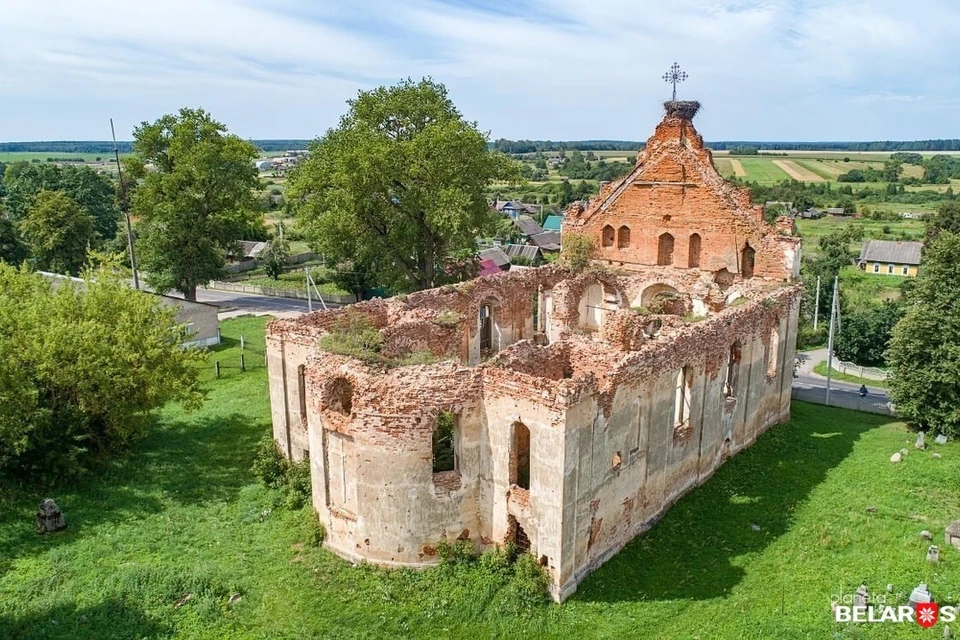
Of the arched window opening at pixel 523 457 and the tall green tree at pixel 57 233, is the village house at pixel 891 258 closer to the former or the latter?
the arched window opening at pixel 523 457

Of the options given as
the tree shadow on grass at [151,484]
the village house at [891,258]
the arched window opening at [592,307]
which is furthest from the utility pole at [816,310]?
the tree shadow on grass at [151,484]

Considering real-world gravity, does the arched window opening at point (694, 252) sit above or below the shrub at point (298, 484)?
above

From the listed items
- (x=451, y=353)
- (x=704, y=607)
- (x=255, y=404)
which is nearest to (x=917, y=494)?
(x=704, y=607)

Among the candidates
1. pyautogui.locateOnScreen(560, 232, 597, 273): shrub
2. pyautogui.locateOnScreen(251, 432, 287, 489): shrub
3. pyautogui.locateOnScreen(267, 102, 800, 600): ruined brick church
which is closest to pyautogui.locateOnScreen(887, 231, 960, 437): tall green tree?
pyautogui.locateOnScreen(267, 102, 800, 600): ruined brick church

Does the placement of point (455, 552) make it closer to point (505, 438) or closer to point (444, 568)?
point (444, 568)

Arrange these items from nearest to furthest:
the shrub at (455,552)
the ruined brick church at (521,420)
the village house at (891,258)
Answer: the ruined brick church at (521,420)
the shrub at (455,552)
the village house at (891,258)

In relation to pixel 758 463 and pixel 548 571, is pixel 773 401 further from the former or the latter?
pixel 548 571

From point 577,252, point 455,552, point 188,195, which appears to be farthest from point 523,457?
point 188,195
